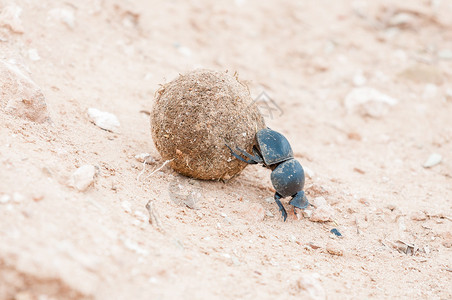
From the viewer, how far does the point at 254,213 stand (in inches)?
138

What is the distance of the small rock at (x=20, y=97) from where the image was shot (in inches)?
138

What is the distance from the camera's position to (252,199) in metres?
3.82

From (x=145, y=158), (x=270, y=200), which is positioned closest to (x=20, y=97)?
(x=145, y=158)

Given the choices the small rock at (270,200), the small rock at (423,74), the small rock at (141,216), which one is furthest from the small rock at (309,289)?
the small rock at (423,74)

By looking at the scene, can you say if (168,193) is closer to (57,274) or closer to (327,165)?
(57,274)

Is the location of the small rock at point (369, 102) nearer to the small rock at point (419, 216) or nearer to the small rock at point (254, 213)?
the small rock at point (419, 216)

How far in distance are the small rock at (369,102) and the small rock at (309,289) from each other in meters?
4.20

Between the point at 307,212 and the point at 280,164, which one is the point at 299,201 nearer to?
the point at 307,212

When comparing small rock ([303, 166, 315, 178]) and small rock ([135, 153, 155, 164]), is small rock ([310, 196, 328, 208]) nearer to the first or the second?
small rock ([303, 166, 315, 178])

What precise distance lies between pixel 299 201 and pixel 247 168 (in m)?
0.98

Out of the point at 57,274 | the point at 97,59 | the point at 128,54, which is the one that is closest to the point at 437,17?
the point at 128,54

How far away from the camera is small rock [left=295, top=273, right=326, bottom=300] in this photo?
2508 mm

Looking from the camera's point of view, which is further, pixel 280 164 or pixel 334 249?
pixel 280 164

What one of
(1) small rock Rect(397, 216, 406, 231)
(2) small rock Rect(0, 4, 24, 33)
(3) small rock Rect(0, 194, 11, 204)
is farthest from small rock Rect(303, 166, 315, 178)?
(2) small rock Rect(0, 4, 24, 33)
